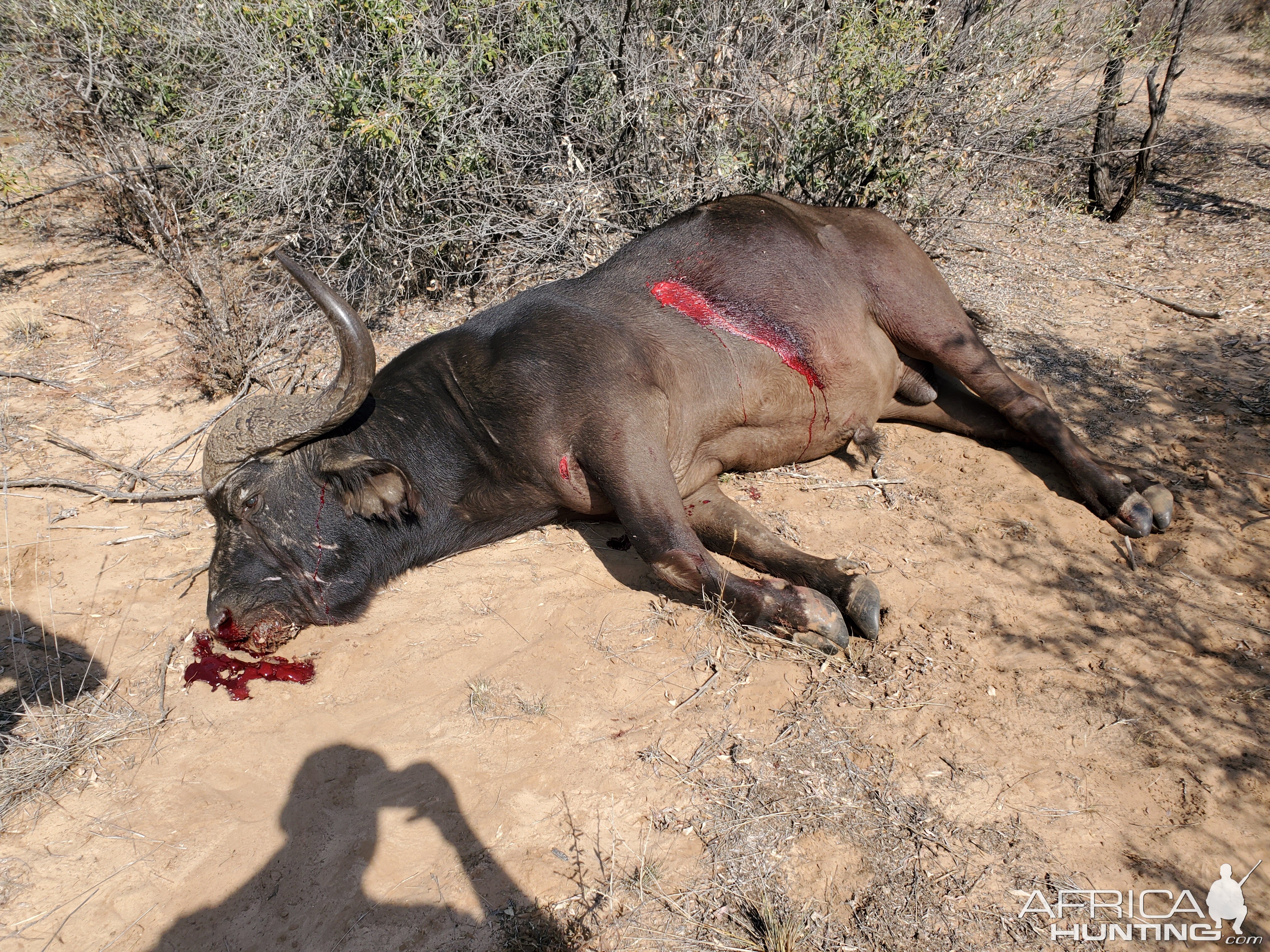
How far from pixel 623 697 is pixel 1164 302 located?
5.14 metres

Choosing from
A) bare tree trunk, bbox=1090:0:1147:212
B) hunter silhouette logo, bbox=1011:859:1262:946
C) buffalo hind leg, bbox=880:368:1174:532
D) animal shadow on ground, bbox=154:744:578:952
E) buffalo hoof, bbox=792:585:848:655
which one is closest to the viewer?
hunter silhouette logo, bbox=1011:859:1262:946

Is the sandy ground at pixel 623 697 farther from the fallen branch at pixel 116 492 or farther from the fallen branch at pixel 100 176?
the fallen branch at pixel 100 176

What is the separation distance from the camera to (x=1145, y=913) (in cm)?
226

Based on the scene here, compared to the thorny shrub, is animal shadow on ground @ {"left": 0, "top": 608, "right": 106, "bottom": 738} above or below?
below

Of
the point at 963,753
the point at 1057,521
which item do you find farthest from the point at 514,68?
the point at 963,753

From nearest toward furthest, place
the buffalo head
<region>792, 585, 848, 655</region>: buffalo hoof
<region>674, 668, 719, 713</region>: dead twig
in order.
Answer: <region>674, 668, 719, 713</region>: dead twig < <region>792, 585, 848, 655</region>: buffalo hoof < the buffalo head

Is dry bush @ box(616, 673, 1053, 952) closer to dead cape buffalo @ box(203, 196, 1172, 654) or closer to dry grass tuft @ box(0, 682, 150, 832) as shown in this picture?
dead cape buffalo @ box(203, 196, 1172, 654)

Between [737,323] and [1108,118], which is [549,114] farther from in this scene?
[1108,118]

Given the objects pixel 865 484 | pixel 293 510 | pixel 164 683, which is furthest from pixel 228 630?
pixel 865 484

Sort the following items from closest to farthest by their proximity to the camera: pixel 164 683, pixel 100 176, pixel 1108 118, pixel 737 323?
pixel 164 683 < pixel 737 323 < pixel 100 176 < pixel 1108 118

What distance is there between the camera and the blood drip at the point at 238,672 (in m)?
3.39

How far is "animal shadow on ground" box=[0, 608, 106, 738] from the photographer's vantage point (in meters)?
3.28

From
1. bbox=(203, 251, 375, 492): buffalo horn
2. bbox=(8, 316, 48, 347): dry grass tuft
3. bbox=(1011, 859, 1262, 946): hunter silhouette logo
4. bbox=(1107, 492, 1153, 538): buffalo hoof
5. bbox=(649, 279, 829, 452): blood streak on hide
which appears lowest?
bbox=(1011, 859, 1262, 946): hunter silhouette logo

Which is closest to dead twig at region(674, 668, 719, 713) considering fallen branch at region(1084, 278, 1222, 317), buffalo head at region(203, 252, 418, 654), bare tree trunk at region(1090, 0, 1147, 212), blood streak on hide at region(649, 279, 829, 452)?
blood streak on hide at region(649, 279, 829, 452)
